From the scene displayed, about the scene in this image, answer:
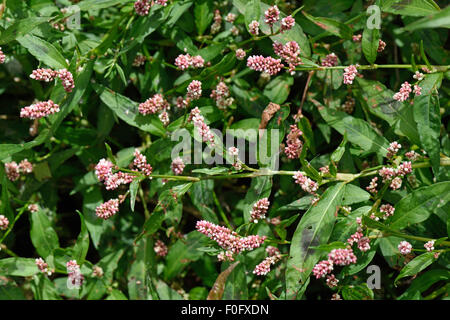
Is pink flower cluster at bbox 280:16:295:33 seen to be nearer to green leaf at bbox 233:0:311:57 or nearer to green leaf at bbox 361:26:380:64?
green leaf at bbox 233:0:311:57

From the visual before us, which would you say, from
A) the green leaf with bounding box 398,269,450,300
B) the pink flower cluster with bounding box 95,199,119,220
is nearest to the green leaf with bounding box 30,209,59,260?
the pink flower cluster with bounding box 95,199,119,220

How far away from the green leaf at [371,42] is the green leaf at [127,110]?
121cm

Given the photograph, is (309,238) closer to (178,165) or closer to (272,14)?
(178,165)

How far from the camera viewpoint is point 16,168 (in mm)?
3092

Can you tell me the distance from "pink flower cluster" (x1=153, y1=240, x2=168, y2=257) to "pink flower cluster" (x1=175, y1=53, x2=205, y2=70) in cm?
116

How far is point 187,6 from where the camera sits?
294 cm

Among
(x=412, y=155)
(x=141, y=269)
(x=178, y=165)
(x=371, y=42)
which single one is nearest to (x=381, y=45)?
(x=371, y=42)

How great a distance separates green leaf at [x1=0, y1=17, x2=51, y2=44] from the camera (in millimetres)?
2541

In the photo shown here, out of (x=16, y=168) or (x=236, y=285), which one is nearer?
(x=236, y=285)

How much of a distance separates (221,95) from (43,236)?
144cm

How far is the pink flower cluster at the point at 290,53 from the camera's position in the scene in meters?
2.53

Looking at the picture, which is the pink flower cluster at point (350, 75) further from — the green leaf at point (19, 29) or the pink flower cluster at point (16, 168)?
the pink flower cluster at point (16, 168)

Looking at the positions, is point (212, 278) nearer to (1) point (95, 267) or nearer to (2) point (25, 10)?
(1) point (95, 267)

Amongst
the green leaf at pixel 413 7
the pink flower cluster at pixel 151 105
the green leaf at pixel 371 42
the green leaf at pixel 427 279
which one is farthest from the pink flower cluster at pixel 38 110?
the green leaf at pixel 427 279
